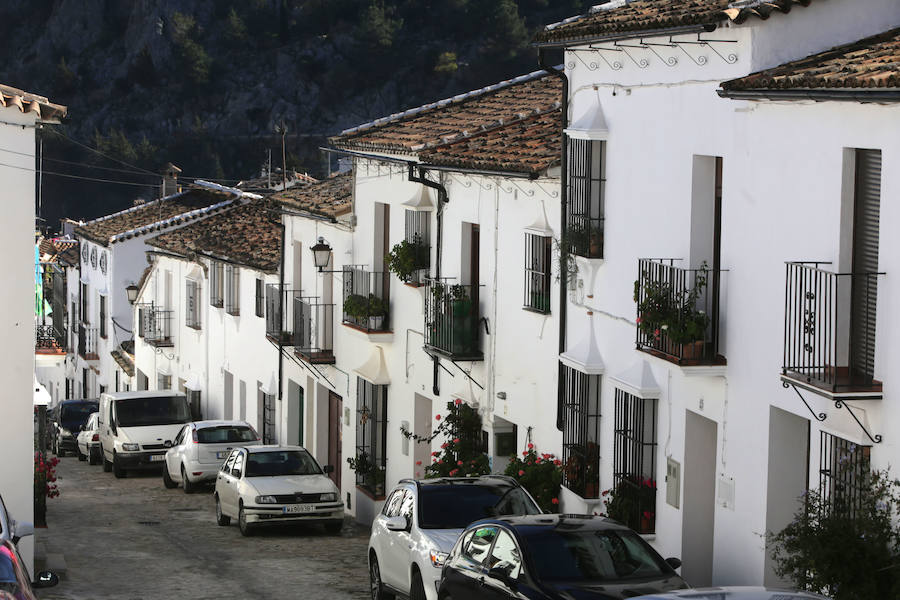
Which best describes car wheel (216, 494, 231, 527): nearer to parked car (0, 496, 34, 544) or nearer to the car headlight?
the car headlight

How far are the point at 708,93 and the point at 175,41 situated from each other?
96781 millimetres

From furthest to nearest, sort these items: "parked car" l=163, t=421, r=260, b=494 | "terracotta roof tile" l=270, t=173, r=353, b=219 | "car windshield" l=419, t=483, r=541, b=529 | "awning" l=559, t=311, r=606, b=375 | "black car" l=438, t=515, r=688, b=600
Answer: "parked car" l=163, t=421, r=260, b=494 < "terracotta roof tile" l=270, t=173, r=353, b=219 < "awning" l=559, t=311, r=606, b=375 < "car windshield" l=419, t=483, r=541, b=529 < "black car" l=438, t=515, r=688, b=600

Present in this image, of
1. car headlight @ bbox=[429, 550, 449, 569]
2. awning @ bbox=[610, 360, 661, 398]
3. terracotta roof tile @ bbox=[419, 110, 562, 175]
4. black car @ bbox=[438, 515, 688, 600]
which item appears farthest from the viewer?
terracotta roof tile @ bbox=[419, 110, 562, 175]

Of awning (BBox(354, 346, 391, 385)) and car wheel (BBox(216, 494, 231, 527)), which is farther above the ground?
awning (BBox(354, 346, 391, 385))

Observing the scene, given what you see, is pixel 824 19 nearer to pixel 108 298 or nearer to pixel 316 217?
pixel 316 217

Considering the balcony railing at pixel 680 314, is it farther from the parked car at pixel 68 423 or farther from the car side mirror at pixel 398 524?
the parked car at pixel 68 423

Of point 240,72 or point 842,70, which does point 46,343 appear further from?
point 240,72

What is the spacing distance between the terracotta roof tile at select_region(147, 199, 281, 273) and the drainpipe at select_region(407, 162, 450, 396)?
28.8 feet

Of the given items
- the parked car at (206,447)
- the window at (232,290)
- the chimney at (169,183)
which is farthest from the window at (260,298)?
the chimney at (169,183)

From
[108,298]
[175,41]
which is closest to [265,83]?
[175,41]

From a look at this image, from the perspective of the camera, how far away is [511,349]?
63.3 ft

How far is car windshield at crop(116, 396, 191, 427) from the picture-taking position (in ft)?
113

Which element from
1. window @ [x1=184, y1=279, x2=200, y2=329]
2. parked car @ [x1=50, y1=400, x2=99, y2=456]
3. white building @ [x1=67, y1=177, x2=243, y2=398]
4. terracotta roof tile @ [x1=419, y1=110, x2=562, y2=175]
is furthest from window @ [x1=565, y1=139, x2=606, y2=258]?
parked car @ [x1=50, y1=400, x2=99, y2=456]

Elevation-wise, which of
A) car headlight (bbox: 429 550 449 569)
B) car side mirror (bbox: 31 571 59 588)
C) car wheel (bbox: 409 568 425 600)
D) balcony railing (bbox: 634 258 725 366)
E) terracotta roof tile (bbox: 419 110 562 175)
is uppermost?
terracotta roof tile (bbox: 419 110 562 175)
